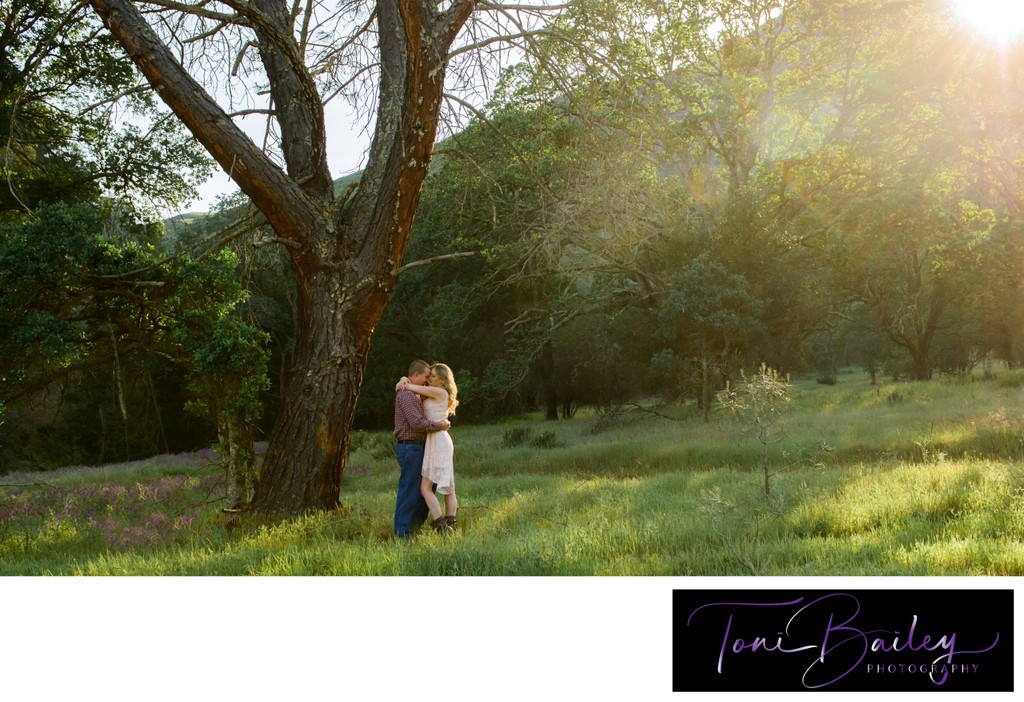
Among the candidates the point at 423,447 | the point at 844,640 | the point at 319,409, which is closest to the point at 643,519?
the point at 423,447

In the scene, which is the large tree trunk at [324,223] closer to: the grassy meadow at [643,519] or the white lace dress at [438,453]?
the grassy meadow at [643,519]

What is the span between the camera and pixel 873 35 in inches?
840

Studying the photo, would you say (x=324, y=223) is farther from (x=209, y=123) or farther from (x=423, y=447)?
(x=423, y=447)

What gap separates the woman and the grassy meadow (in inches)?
15.6

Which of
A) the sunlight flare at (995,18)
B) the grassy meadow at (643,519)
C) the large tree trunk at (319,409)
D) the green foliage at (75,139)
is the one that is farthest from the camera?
the sunlight flare at (995,18)

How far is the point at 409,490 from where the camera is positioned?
724cm

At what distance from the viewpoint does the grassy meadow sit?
5152mm

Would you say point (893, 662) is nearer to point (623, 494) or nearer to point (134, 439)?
point (623, 494)

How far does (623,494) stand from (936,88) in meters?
17.4

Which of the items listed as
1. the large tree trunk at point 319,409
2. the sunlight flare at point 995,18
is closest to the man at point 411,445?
the large tree trunk at point 319,409

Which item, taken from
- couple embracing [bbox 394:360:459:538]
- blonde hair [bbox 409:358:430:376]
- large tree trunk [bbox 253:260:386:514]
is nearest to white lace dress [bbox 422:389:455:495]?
couple embracing [bbox 394:360:459:538]

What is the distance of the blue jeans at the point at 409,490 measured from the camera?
720 centimetres

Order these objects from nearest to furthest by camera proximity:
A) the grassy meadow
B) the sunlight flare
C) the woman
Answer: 1. the grassy meadow
2. the woman
3. the sunlight flare

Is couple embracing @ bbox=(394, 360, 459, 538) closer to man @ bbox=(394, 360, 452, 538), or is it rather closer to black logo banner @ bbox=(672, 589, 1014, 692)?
man @ bbox=(394, 360, 452, 538)
